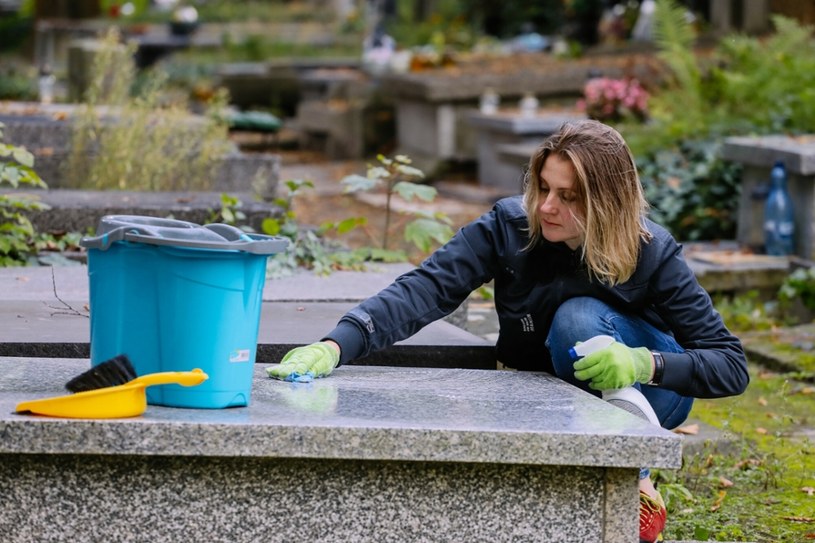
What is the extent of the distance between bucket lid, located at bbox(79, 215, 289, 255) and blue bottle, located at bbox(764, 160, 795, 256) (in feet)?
17.1

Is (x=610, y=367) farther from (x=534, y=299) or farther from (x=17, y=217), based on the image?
(x=17, y=217)

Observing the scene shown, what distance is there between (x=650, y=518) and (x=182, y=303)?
124cm

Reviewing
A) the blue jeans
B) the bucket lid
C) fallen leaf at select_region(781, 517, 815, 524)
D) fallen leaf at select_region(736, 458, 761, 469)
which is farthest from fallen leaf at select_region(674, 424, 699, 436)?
the bucket lid

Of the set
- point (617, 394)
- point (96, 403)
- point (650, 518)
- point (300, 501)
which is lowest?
point (650, 518)

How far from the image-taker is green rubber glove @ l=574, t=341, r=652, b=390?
125 inches

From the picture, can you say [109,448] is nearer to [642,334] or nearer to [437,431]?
[437,431]

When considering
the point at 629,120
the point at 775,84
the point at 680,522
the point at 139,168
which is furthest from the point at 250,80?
the point at 680,522

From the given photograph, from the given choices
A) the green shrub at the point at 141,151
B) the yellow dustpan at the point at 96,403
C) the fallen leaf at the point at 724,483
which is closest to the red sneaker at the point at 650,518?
the fallen leaf at the point at 724,483

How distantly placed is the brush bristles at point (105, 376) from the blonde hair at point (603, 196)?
119cm

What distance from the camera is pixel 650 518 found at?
3199 mm

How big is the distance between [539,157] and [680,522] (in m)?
1.14

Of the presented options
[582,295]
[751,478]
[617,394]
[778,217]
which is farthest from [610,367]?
[778,217]

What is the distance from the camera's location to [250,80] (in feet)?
60.3

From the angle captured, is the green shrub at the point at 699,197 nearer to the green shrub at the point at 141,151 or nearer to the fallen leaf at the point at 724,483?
the green shrub at the point at 141,151
